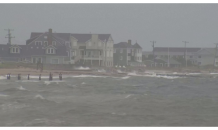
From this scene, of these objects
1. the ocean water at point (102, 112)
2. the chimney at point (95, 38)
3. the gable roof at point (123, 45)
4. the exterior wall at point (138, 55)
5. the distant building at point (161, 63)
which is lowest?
the ocean water at point (102, 112)

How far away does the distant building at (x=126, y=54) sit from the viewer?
99.2m

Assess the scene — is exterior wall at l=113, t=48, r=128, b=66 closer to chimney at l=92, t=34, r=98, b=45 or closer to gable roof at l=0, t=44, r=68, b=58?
chimney at l=92, t=34, r=98, b=45

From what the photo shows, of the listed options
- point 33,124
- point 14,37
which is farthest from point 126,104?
point 14,37

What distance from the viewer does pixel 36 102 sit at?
28.5 meters

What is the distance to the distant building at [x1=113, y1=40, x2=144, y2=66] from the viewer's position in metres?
99.2

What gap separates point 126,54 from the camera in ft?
325

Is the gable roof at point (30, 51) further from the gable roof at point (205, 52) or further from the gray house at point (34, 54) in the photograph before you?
the gable roof at point (205, 52)

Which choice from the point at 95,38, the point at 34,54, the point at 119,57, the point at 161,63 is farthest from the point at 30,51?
the point at 161,63

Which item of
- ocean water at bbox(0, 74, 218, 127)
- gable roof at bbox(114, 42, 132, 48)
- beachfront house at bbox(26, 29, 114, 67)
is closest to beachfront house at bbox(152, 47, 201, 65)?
gable roof at bbox(114, 42, 132, 48)

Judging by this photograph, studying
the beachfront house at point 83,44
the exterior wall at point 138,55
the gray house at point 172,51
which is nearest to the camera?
the beachfront house at point 83,44

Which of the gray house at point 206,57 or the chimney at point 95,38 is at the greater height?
the chimney at point 95,38

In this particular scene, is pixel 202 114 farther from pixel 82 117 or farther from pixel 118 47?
pixel 118 47

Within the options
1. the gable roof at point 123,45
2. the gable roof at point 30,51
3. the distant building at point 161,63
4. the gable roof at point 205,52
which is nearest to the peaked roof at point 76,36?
the gable roof at point 30,51

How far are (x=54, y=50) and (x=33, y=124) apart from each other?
192 ft
